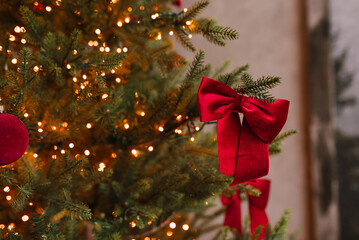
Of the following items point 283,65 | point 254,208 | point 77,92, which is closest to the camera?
point 77,92

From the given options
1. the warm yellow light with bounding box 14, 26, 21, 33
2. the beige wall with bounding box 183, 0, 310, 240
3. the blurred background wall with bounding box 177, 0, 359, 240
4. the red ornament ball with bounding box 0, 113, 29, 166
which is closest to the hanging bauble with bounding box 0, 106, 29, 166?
the red ornament ball with bounding box 0, 113, 29, 166

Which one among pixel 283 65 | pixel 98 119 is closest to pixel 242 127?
pixel 98 119

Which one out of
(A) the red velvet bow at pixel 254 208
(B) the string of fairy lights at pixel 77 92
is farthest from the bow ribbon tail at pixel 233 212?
(B) the string of fairy lights at pixel 77 92

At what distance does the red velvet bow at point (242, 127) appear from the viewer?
0.42 m

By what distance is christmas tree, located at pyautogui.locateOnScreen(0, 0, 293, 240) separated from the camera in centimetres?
45

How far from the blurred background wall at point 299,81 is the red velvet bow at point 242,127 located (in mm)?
750

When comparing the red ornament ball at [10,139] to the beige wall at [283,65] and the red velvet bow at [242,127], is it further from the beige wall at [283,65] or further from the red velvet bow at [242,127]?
the beige wall at [283,65]

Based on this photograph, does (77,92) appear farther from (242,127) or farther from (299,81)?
(299,81)

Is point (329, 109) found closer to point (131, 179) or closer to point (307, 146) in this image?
point (307, 146)

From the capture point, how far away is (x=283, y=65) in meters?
1.26

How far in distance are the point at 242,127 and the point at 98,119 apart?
0.25 metres

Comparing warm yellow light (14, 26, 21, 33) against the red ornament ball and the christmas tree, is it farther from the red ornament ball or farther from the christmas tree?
the red ornament ball

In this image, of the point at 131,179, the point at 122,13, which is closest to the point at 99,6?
the point at 122,13

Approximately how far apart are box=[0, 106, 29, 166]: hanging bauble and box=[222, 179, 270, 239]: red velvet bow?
0.47 meters
